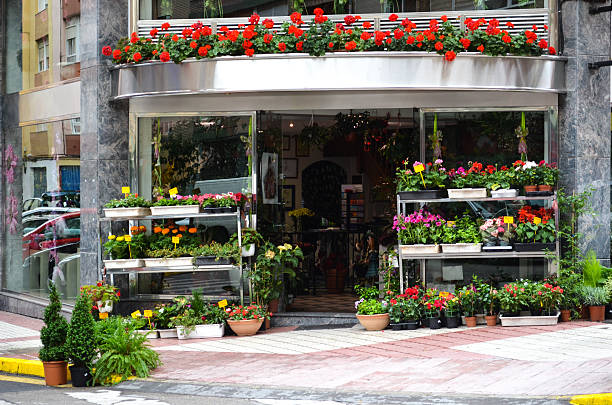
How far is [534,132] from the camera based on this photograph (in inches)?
548

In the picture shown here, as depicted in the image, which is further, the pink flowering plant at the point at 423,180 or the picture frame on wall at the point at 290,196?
the picture frame on wall at the point at 290,196

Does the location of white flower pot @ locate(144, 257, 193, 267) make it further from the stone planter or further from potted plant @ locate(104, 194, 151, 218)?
the stone planter

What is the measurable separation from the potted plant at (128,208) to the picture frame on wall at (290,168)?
4207mm

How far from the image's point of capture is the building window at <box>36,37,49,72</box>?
16.7 meters

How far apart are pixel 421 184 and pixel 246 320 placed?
3403 mm

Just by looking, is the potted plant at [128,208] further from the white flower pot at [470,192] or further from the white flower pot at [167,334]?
the white flower pot at [470,192]

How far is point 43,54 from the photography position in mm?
16906

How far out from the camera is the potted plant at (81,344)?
33.1 ft

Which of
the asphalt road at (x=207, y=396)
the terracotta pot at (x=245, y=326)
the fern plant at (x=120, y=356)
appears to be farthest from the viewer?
the terracotta pot at (x=245, y=326)

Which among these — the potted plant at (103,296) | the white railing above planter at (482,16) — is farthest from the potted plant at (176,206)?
the white railing above planter at (482,16)

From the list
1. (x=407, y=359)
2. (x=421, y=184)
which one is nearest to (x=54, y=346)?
(x=407, y=359)

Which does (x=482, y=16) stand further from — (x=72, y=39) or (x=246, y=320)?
(x=72, y=39)

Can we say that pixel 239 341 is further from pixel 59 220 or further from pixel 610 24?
pixel 610 24

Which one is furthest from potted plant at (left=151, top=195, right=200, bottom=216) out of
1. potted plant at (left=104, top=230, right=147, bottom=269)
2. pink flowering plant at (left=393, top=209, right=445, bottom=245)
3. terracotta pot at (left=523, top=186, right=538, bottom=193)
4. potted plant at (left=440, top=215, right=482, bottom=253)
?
terracotta pot at (left=523, top=186, right=538, bottom=193)
